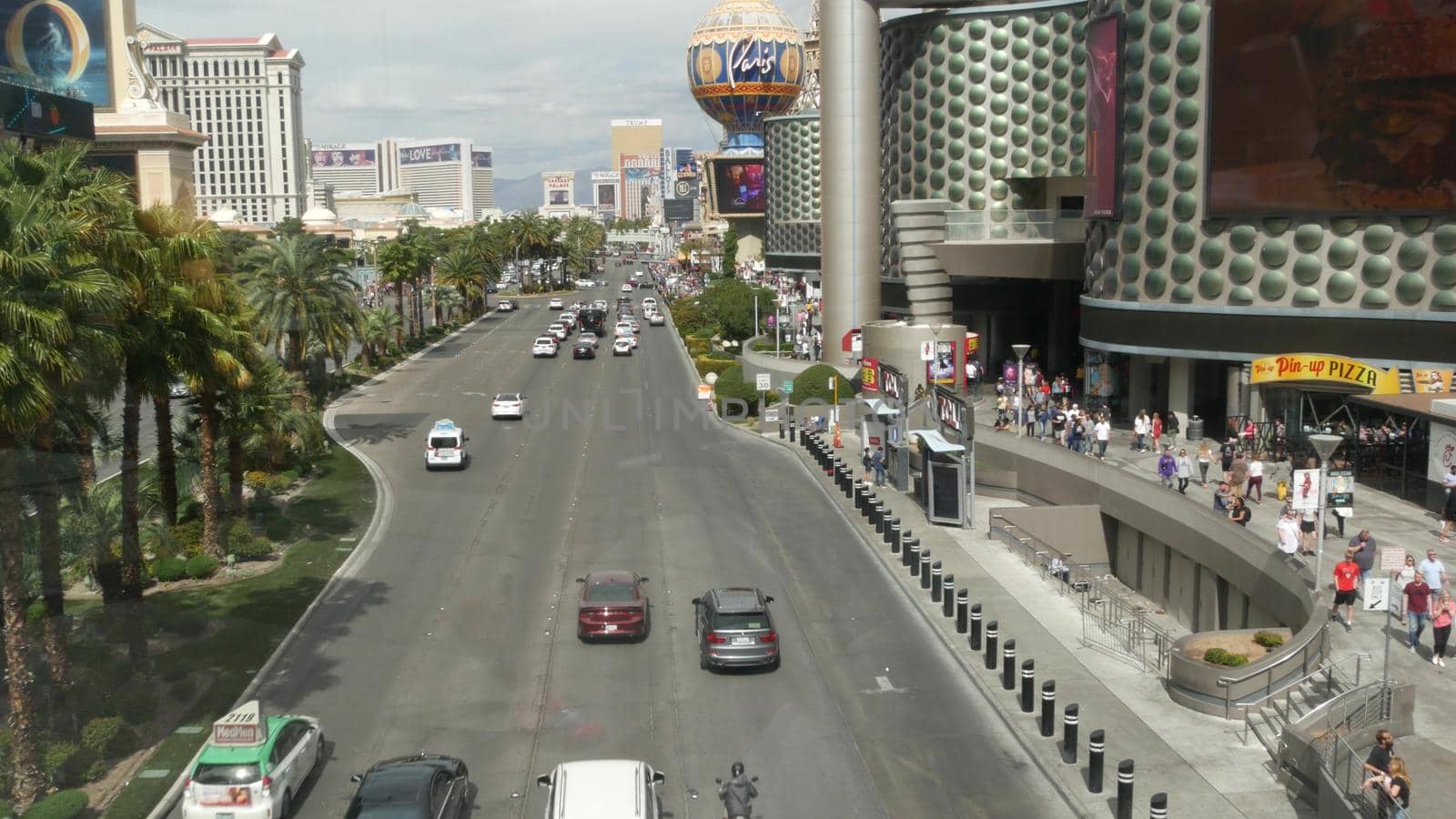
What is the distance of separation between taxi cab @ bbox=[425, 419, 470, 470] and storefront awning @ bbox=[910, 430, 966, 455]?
52.7 feet

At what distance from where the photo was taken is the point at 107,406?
25.8m

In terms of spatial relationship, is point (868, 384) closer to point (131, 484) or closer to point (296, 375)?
point (296, 375)

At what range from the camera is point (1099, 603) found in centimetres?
2952

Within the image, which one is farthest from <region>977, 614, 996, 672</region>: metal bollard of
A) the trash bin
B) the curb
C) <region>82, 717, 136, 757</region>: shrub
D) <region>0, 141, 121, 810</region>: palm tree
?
the trash bin

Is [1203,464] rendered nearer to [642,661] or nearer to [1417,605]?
[1417,605]

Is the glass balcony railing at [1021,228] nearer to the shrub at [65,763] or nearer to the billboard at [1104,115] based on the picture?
the billboard at [1104,115]

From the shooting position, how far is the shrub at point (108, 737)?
2086 centimetres

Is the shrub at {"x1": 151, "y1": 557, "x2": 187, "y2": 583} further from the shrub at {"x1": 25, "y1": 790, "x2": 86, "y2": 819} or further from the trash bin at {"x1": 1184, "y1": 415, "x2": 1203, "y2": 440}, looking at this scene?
the trash bin at {"x1": 1184, "y1": 415, "x2": 1203, "y2": 440}

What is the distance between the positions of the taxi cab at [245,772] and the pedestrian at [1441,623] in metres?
17.6

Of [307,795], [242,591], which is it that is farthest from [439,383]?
[307,795]

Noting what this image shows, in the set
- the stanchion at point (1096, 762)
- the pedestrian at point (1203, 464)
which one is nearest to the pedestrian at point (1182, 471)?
the pedestrian at point (1203, 464)

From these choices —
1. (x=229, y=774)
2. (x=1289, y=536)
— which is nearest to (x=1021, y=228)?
(x=1289, y=536)

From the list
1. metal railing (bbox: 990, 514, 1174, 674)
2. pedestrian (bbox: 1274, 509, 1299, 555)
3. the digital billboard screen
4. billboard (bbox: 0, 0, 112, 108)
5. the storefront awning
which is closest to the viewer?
metal railing (bbox: 990, 514, 1174, 674)

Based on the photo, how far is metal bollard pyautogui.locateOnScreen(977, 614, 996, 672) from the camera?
80.9 ft
